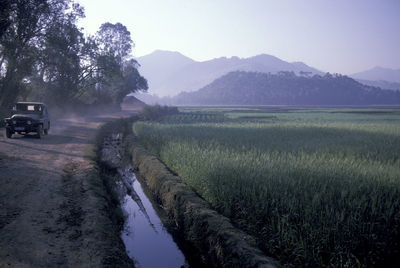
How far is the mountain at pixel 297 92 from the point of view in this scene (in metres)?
130

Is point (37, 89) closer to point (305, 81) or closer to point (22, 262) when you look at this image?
point (22, 262)

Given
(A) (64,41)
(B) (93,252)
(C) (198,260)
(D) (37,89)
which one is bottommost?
(C) (198,260)

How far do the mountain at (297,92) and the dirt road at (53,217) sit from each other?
128m

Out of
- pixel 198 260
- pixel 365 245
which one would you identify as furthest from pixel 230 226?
pixel 365 245

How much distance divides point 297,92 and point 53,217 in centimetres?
13592

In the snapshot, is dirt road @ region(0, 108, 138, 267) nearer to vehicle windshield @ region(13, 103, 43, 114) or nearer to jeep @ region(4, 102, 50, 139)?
jeep @ region(4, 102, 50, 139)

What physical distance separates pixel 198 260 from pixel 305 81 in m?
145

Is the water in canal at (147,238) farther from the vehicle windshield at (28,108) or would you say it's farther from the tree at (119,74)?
the tree at (119,74)

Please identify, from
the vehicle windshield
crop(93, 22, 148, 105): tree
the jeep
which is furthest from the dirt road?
crop(93, 22, 148, 105): tree

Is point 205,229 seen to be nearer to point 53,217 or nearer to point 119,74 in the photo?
point 53,217

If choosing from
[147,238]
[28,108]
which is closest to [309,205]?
[147,238]

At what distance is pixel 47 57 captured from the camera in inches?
1296

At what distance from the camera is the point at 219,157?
9.78 metres

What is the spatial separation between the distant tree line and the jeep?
173 inches
